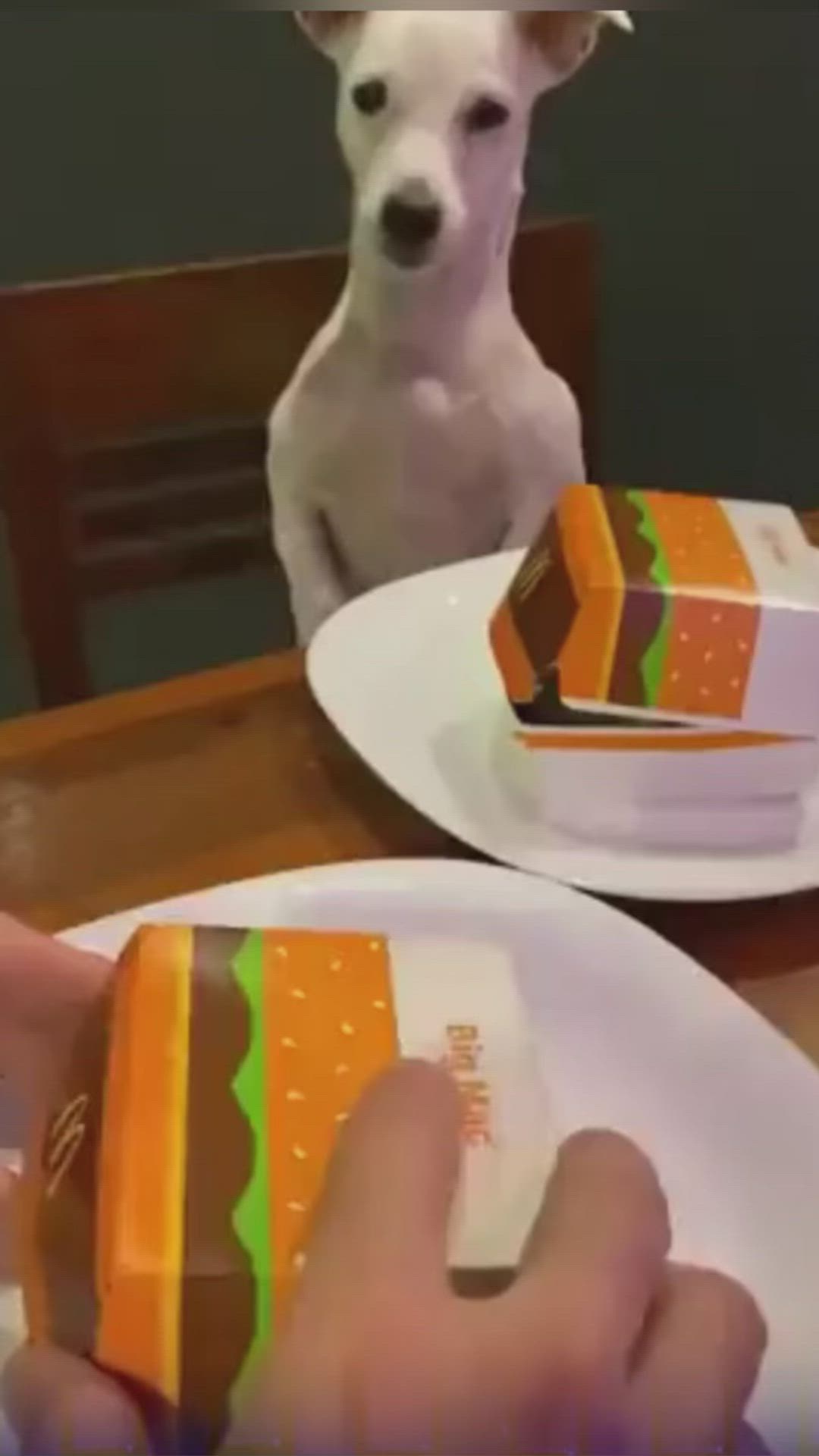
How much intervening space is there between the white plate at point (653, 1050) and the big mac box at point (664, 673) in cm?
5

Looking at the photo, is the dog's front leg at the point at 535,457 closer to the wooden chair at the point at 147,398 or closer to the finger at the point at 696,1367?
the wooden chair at the point at 147,398

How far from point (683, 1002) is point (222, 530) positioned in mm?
586

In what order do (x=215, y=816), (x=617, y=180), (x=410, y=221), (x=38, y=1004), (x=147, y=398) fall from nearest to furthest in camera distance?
(x=38, y=1004) < (x=215, y=816) < (x=410, y=221) < (x=147, y=398) < (x=617, y=180)

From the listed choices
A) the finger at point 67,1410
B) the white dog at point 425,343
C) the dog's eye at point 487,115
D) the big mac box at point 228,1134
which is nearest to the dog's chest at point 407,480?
the white dog at point 425,343

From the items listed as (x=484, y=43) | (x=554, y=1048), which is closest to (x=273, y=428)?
(x=484, y=43)

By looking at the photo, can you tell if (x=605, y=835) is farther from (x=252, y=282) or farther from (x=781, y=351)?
(x=781, y=351)

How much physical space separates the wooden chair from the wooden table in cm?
Result: 27

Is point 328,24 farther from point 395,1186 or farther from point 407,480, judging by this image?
point 395,1186

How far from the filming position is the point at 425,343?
860 millimetres

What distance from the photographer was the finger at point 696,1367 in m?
0.28

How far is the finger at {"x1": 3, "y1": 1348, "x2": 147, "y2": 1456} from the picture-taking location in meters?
0.30

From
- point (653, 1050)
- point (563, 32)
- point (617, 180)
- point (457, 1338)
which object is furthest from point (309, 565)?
point (457, 1338)

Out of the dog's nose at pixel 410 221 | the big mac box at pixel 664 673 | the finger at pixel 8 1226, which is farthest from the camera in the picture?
the dog's nose at pixel 410 221

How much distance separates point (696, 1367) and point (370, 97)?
663 mm
